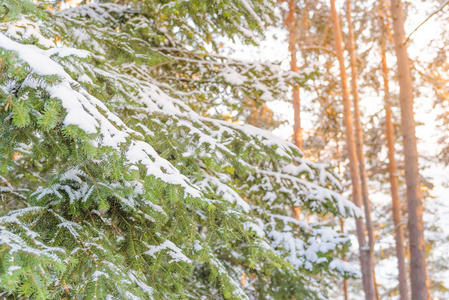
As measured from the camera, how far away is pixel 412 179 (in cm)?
702

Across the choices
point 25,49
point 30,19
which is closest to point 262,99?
point 30,19

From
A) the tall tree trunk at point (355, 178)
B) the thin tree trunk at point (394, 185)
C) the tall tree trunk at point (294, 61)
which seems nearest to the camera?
the tall tree trunk at point (355, 178)

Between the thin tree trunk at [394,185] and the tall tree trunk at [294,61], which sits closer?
the tall tree trunk at [294,61]

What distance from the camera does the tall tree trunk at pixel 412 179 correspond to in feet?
22.0

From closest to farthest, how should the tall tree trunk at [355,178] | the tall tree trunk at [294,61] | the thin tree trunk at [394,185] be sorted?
the tall tree trunk at [355,178]
the tall tree trunk at [294,61]
the thin tree trunk at [394,185]

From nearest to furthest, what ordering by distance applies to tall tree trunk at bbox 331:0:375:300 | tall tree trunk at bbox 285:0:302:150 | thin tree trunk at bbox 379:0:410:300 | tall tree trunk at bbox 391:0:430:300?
tall tree trunk at bbox 391:0:430:300 → tall tree trunk at bbox 331:0:375:300 → tall tree trunk at bbox 285:0:302:150 → thin tree trunk at bbox 379:0:410:300

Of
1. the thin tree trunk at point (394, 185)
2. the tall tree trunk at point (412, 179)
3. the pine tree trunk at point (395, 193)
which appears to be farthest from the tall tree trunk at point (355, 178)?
the pine tree trunk at point (395, 193)

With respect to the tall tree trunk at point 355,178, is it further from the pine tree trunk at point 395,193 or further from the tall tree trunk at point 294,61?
the pine tree trunk at point 395,193

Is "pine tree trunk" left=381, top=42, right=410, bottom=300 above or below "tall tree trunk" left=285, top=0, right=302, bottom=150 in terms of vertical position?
below

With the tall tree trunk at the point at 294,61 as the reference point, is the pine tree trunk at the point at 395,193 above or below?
below

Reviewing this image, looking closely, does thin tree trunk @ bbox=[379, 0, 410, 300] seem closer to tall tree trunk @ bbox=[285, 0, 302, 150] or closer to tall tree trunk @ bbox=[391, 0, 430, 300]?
tall tree trunk @ bbox=[285, 0, 302, 150]

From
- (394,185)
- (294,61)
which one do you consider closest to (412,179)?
(294,61)

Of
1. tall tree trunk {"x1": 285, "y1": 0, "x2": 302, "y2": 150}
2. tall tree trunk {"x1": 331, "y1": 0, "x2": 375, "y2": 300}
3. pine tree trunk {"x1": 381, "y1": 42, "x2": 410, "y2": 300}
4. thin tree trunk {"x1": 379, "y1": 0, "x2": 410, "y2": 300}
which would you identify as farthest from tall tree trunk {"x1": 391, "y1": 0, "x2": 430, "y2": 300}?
pine tree trunk {"x1": 381, "y1": 42, "x2": 410, "y2": 300}

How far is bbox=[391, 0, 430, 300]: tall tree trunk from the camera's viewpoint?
263 inches
